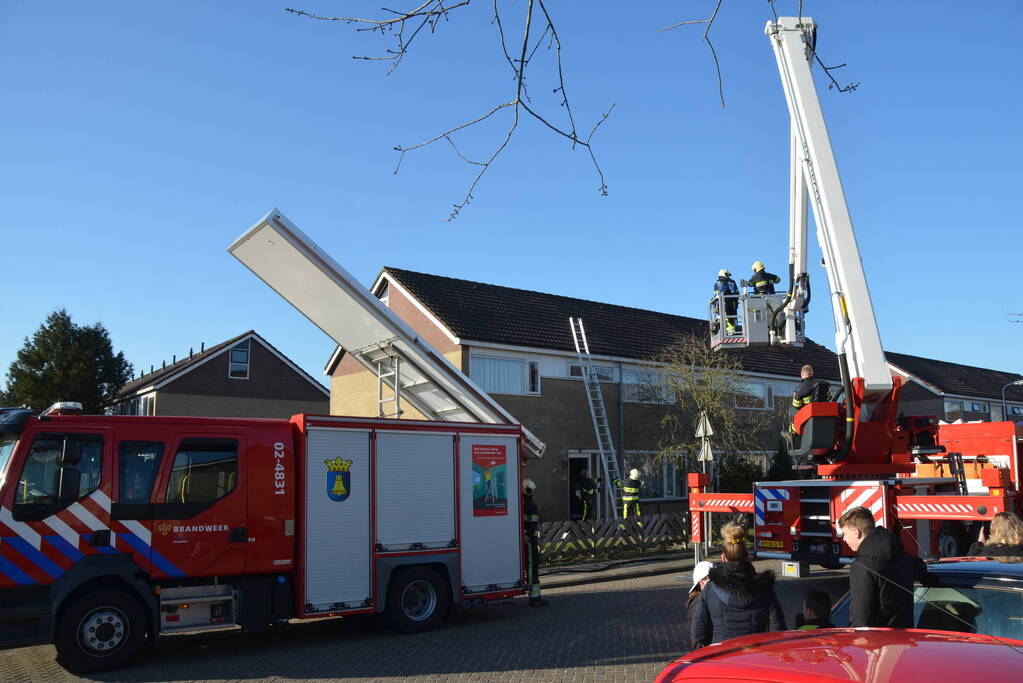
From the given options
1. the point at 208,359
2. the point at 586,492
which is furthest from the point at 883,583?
the point at 208,359

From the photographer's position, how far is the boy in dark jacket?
5.00 meters

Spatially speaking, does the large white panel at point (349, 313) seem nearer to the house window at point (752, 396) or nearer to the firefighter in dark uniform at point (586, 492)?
the firefighter in dark uniform at point (586, 492)

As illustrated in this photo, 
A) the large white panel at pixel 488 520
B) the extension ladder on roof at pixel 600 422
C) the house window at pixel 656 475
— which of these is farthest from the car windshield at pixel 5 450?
the house window at pixel 656 475

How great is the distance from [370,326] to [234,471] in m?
3.42

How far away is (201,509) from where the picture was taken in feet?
29.9

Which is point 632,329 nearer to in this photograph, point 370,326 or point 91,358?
point 370,326

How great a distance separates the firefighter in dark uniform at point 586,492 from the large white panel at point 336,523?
466 inches

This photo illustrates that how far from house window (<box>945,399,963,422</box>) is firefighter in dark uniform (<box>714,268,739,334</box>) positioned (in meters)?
30.8

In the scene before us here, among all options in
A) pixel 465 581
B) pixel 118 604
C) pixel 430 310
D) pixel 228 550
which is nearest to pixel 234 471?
pixel 228 550

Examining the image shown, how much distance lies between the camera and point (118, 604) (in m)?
8.51

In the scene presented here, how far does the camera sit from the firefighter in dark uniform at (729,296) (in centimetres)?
1308

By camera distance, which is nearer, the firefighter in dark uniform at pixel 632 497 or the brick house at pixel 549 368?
the firefighter in dark uniform at pixel 632 497

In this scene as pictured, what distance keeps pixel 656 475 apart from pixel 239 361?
22295 mm

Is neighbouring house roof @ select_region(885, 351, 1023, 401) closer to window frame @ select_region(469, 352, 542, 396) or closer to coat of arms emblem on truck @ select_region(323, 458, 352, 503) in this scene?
window frame @ select_region(469, 352, 542, 396)
